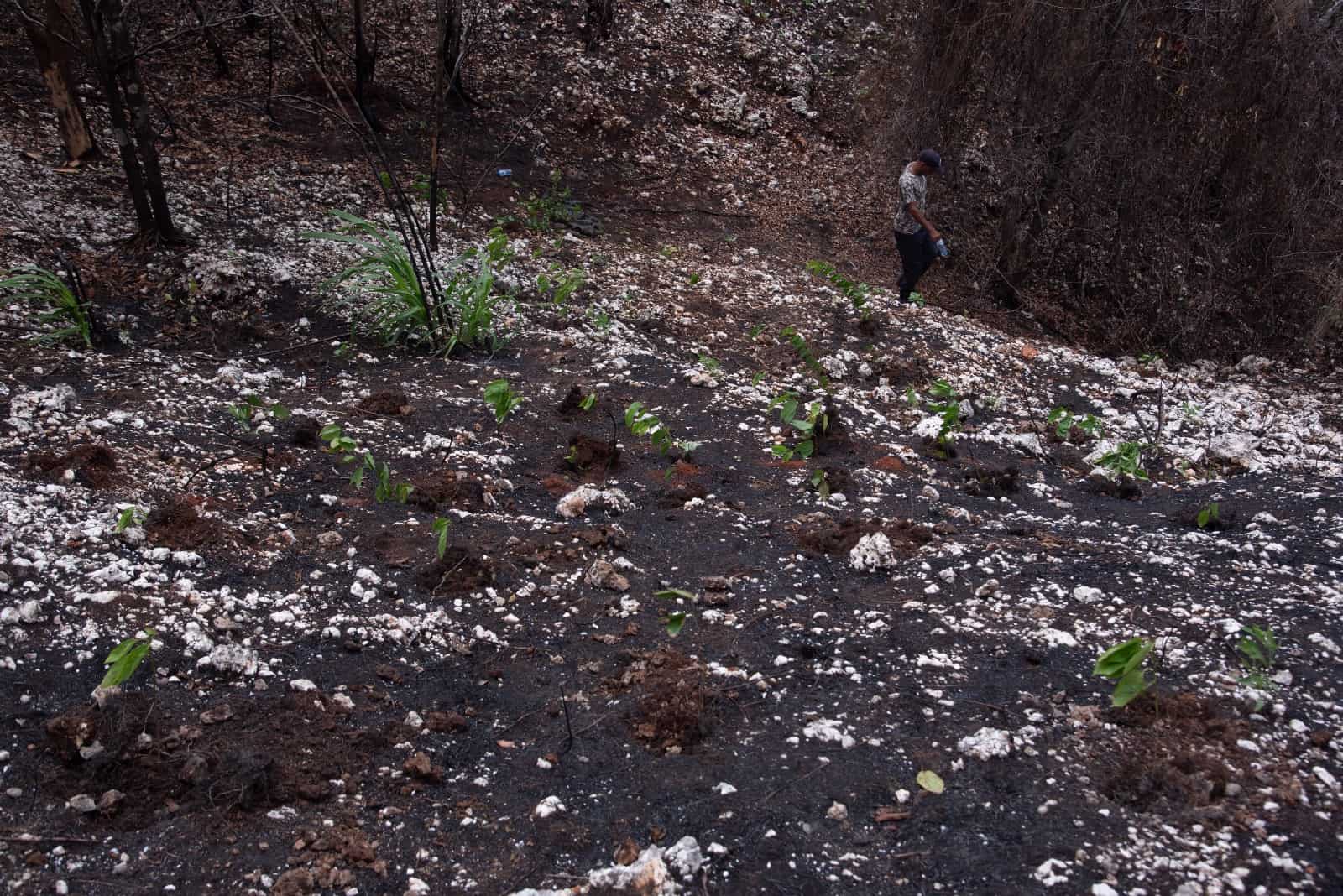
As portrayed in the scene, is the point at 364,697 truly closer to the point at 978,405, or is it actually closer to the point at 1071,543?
the point at 1071,543

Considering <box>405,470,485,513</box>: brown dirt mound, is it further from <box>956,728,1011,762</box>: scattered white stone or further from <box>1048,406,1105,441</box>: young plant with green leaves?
<box>1048,406,1105,441</box>: young plant with green leaves

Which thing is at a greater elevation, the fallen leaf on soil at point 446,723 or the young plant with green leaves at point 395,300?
the young plant with green leaves at point 395,300

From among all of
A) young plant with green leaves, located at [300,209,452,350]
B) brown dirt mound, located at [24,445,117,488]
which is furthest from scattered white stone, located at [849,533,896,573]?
young plant with green leaves, located at [300,209,452,350]

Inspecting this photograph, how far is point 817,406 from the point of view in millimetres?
4418

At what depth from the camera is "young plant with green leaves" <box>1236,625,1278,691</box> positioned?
7.18ft

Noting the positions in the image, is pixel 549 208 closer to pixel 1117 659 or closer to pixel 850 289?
pixel 850 289

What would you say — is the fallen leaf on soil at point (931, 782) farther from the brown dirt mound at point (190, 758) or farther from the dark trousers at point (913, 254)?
the dark trousers at point (913, 254)

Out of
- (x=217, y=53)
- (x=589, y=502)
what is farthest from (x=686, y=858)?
(x=217, y=53)

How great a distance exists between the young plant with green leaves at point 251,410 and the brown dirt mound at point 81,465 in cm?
56

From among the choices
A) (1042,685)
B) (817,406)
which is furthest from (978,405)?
(1042,685)

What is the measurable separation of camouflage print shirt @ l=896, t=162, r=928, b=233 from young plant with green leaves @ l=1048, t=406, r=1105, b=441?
2114mm

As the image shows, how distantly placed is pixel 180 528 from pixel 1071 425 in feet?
15.0

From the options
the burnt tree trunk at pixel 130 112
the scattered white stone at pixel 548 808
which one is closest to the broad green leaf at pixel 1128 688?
the scattered white stone at pixel 548 808

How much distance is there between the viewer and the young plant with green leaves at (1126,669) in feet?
6.71
